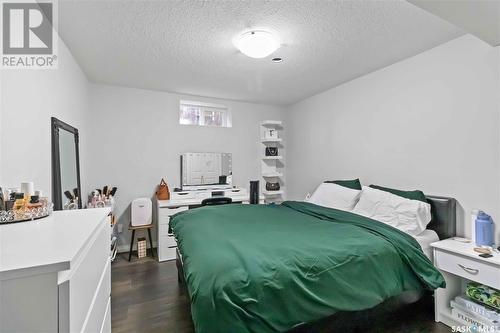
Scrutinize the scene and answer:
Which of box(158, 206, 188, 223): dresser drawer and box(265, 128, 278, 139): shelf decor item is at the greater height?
box(265, 128, 278, 139): shelf decor item

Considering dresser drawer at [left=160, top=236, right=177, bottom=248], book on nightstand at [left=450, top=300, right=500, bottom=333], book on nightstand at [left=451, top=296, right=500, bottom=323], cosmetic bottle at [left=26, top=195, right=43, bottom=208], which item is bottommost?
book on nightstand at [left=450, top=300, right=500, bottom=333]

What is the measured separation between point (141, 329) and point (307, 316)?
1.39 m

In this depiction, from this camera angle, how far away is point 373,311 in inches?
76.4

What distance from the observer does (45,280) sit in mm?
701

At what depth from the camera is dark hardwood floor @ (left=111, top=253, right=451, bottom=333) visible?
1935 millimetres

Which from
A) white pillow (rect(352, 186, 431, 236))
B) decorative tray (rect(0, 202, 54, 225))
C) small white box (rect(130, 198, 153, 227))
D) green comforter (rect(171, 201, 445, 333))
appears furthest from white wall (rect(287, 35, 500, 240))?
decorative tray (rect(0, 202, 54, 225))

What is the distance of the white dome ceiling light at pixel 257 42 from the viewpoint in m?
2.13

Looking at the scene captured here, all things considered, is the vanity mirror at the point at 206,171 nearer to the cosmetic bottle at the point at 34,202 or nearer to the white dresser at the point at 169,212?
the white dresser at the point at 169,212

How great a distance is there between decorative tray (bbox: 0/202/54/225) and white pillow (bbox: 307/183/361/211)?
2.82m

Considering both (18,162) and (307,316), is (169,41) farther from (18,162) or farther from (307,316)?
(307,316)

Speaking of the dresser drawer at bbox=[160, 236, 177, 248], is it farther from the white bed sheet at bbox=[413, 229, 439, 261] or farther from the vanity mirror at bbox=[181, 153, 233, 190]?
the white bed sheet at bbox=[413, 229, 439, 261]

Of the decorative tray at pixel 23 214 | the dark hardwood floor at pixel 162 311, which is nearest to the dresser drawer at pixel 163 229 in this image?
the dark hardwood floor at pixel 162 311

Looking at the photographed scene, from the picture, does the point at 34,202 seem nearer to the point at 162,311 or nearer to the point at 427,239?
the point at 162,311

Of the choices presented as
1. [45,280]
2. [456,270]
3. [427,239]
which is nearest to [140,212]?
[45,280]
